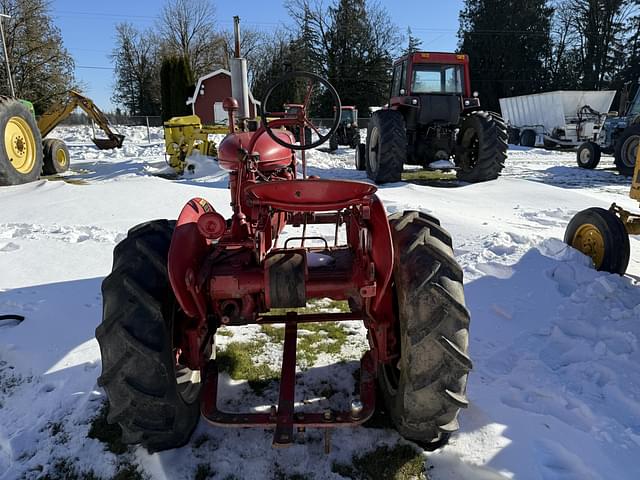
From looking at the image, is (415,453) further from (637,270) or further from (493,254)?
(637,270)

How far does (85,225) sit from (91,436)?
4116 millimetres

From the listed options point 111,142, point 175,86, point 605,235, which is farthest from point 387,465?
point 175,86

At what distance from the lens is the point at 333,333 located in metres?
3.33

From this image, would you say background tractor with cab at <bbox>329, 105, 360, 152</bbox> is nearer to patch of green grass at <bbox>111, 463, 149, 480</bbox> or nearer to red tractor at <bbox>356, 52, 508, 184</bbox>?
red tractor at <bbox>356, 52, 508, 184</bbox>

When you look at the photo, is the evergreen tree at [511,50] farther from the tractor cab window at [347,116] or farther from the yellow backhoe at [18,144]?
the yellow backhoe at [18,144]

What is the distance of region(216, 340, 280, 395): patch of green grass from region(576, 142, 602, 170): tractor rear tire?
1261cm

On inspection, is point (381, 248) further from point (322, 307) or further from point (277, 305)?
point (322, 307)

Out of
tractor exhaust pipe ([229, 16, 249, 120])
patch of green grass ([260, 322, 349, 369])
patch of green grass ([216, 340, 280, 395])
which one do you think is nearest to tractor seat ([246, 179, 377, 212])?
patch of green grass ([216, 340, 280, 395])

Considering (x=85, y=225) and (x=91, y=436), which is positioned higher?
(x=85, y=225)

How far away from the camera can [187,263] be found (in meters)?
2.02

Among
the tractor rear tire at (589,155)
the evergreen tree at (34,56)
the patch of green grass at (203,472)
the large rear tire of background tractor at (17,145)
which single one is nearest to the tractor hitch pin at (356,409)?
the patch of green grass at (203,472)

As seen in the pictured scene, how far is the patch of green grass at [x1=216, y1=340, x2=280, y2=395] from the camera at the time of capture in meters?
2.72

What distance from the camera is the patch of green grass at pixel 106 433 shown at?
7.08ft

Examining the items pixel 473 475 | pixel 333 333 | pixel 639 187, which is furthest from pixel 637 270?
pixel 473 475
